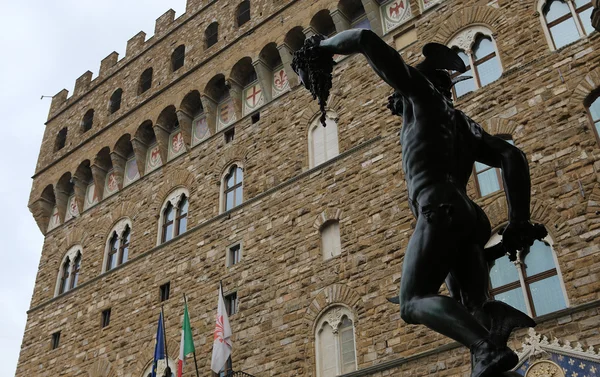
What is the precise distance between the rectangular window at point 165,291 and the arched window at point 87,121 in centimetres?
786

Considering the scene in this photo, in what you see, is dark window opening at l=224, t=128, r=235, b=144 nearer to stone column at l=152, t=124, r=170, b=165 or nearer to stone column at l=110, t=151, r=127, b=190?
stone column at l=152, t=124, r=170, b=165

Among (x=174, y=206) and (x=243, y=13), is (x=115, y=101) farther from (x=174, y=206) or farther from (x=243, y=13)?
(x=174, y=206)

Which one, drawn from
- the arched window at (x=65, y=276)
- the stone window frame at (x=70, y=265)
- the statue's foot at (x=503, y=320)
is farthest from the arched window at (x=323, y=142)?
the statue's foot at (x=503, y=320)

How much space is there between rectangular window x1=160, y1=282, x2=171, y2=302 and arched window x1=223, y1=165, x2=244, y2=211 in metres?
2.13

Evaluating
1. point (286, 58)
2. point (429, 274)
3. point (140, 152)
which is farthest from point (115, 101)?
point (429, 274)

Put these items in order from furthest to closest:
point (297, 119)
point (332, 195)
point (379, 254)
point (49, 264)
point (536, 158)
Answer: point (49, 264)
point (297, 119)
point (332, 195)
point (379, 254)
point (536, 158)

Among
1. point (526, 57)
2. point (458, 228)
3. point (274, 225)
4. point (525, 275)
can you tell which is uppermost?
point (526, 57)

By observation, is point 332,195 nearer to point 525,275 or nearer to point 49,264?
point 525,275

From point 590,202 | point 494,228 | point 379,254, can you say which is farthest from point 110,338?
point 590,202

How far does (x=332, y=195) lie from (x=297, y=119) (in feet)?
8.27

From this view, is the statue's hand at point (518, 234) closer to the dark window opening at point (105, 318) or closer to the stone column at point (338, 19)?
the stone column at point (338, 19)

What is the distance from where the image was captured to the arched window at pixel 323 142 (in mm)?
12852

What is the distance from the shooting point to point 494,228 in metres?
9.37

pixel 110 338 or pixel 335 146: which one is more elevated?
pixel 335 146
